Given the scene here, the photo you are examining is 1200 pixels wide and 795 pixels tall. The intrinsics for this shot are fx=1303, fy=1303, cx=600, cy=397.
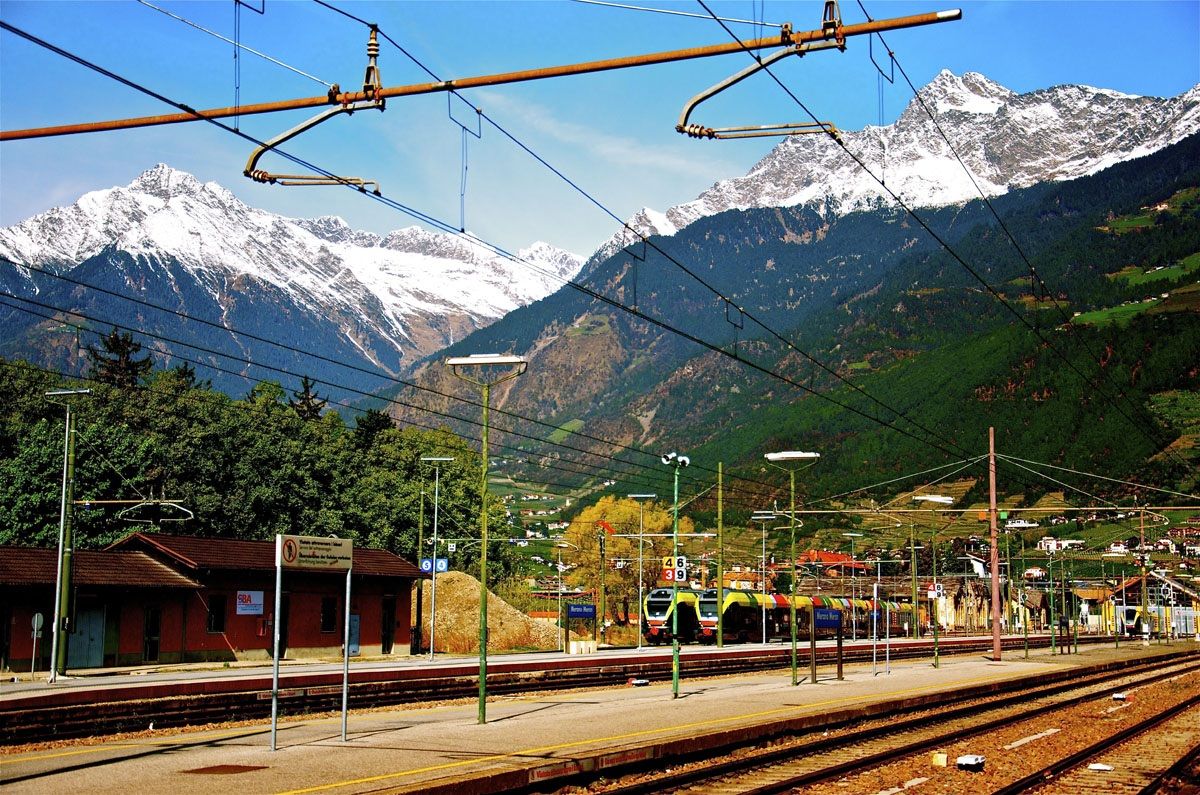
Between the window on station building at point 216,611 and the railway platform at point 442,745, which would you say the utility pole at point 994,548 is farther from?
the window on station building at point 216,611

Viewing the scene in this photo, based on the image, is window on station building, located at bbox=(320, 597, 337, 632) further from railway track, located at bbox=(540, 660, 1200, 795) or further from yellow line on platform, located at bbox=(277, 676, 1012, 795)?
railway track, located at bbox=(540, 660, 1200, 795)

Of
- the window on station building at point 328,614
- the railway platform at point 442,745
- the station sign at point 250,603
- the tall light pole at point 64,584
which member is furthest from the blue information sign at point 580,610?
the railway platform at point 442,745

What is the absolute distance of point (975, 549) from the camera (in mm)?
159250

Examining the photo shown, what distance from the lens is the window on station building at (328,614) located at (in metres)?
60.0

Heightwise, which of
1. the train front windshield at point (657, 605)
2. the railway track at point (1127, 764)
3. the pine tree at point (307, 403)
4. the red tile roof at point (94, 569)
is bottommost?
the railway track at point (1127, 764)

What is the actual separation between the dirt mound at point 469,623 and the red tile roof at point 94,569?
22.4 metres

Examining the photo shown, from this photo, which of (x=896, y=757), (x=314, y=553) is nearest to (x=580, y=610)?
(x=896, y=757)

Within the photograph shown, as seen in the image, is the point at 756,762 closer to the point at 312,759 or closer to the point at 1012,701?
the point at 312,759

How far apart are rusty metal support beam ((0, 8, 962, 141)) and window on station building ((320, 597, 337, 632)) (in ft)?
148

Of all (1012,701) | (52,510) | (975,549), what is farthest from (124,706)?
(975,549)

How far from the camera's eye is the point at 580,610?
226 feet

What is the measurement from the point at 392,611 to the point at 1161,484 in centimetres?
15760

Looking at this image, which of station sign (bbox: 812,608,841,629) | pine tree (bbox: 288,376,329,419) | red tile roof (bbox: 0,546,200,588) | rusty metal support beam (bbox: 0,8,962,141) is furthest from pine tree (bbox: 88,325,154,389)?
rusty metal support beam (bbox: 0,8,962,141)

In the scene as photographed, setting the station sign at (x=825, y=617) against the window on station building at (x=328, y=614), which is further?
the station sign at (x=825, y=617)
